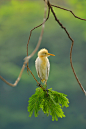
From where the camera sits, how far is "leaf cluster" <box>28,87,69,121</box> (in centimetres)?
75

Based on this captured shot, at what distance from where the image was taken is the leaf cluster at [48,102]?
0.75 meters

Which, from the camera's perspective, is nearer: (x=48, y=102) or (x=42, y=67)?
(x=48, y=102)

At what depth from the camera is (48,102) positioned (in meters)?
0.75

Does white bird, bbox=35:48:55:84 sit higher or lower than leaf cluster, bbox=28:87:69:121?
higher

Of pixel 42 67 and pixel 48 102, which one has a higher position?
pixel 42 67

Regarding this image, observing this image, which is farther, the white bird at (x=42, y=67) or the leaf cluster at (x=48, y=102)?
the white bird at (x=42, y=67)

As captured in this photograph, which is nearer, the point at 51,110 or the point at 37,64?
the point at 51,110

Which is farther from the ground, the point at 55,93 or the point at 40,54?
the point at 40,54

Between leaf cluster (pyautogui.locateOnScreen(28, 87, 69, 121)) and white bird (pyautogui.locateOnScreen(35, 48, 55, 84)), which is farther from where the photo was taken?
white bird (pyautogui.locateOnScreen(35, 48, 55, 84))

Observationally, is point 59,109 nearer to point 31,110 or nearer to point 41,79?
point 31,110

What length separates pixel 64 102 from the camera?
30.4 inches

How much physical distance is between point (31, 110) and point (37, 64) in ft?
0.92

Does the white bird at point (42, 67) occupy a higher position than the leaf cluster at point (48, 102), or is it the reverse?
the white bird at point (42, 67)

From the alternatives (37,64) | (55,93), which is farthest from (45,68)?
(55,93)
